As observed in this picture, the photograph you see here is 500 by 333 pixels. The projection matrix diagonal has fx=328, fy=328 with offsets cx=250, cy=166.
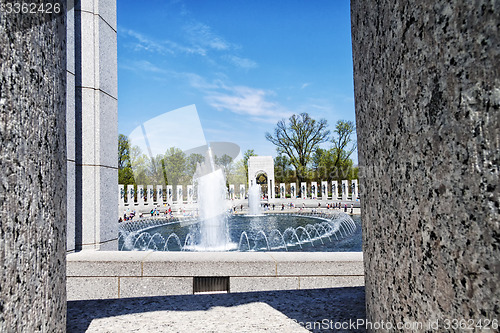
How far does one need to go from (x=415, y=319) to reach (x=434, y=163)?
0.68m

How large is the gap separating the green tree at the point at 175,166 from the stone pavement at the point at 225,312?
191 ft

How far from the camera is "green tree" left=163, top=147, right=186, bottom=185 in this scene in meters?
60.0

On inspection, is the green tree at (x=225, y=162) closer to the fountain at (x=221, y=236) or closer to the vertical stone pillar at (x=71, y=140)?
the fountain at (x=221, y=236)

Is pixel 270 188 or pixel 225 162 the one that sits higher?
pixel 225 162

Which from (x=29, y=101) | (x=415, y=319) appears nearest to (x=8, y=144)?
(x=29, y=101)

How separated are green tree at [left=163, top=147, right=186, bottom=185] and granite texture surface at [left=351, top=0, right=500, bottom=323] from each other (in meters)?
59.8

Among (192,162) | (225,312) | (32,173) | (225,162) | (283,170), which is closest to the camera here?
(32,173)

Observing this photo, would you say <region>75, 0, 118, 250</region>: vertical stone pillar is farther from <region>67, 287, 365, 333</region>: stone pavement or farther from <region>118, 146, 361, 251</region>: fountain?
<region>118, 146, 361, 251</region>: fountain

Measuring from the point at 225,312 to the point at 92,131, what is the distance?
4.37 meters

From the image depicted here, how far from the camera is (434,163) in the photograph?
1.19 metres

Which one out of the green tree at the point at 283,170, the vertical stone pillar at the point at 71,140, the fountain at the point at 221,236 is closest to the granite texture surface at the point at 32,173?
the vertical stone pillar at the point at 71,140

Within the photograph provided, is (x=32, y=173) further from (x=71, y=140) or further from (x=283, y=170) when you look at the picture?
(x=283, y=170)

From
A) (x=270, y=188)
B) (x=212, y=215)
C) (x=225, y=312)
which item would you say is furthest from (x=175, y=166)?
(x=225, y=312)

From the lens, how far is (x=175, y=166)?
2452 inches
